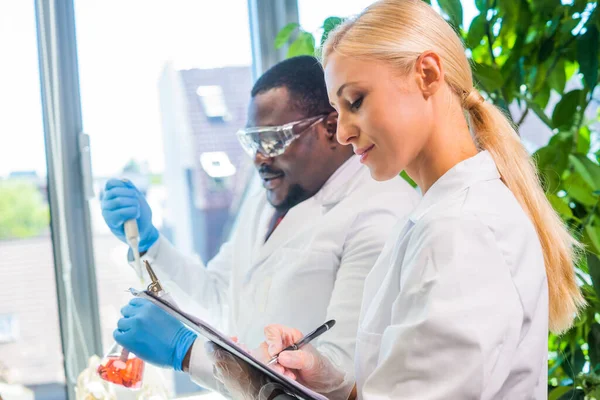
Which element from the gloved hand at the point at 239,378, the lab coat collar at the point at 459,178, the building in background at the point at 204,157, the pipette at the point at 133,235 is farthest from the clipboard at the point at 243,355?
the building in background at the point at 204,157

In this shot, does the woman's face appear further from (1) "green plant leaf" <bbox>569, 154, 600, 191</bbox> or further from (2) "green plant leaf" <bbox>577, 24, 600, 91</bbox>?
(2) "green plant leaf" <bbox>577, 24, 600, 91</bbox>

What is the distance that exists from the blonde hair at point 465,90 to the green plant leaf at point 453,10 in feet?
1.58

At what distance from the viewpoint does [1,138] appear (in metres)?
1.91

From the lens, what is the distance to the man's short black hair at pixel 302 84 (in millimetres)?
1466

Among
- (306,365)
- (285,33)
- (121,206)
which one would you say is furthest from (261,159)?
(306,365)

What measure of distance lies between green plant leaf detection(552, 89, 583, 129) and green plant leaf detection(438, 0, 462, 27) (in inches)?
12.5

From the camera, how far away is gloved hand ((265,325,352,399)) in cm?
107

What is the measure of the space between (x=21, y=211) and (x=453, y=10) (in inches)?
49.4

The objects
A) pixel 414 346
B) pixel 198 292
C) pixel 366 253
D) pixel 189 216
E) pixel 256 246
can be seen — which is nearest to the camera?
pixel 414 346

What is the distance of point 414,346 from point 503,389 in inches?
5.3

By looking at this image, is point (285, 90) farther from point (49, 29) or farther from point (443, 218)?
point (49, 29)

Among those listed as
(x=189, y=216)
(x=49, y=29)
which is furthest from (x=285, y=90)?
(x=189, y=216)

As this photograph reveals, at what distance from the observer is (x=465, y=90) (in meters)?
1.00

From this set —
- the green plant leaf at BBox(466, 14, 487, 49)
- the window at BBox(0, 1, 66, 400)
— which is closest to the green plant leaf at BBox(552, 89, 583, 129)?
the green plant leaf at BBox(466, 14, 487, 49)
